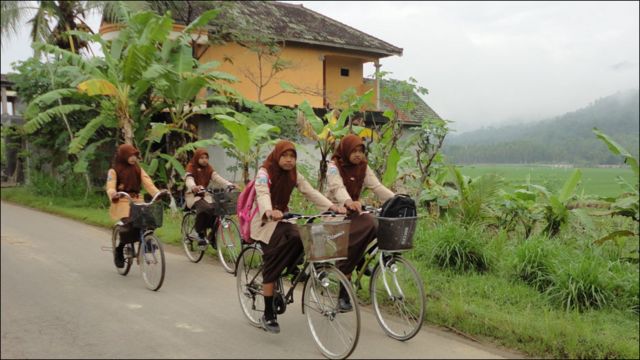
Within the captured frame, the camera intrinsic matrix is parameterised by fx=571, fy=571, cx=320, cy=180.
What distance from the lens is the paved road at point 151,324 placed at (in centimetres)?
464

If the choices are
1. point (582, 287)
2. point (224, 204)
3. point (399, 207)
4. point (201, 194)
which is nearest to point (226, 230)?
point (224, 204)

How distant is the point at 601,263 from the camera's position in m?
6.00

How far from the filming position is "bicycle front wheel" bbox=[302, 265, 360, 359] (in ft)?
14.3

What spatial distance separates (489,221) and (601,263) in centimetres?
227

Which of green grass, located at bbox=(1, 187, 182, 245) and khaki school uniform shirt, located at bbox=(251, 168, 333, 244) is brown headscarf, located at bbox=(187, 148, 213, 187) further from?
khaki school uniform shirt, located at bbox=(251, 168, 333, 244)

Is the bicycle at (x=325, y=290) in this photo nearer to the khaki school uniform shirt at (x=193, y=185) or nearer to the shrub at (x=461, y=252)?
the shrub at (x=461, y=252)

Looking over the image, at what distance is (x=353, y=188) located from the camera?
215 inches

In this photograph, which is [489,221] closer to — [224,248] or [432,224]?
[432,224]

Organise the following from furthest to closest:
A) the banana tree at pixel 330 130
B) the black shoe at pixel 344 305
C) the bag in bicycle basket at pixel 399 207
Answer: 1. the banana tree at pixel 330 130
2. the bag in bicycle basket at pixel 399 207
3. the black shoe at pixel 344 305

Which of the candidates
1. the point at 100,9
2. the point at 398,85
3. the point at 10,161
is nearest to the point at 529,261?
the point at 398,85

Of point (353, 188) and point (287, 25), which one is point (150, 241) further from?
point (287, 25)

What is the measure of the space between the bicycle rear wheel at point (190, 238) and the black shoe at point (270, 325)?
11.2 ft

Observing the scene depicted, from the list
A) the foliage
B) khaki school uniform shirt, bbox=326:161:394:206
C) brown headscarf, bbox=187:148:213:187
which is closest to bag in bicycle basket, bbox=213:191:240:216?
brown headscarf, bbox=187:148:213:187

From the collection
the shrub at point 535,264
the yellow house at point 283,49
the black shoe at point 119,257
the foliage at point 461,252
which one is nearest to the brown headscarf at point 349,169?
the foliage at point 461,252
